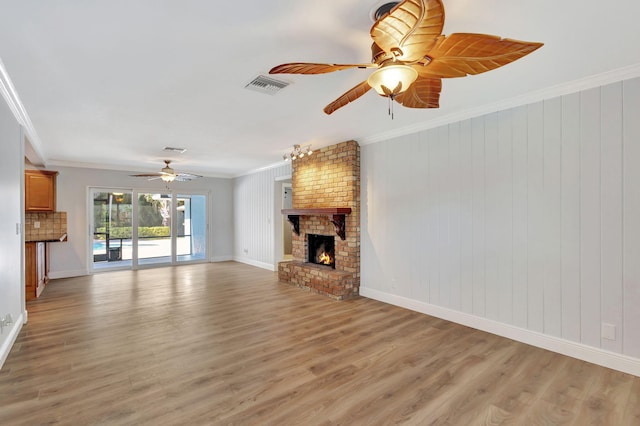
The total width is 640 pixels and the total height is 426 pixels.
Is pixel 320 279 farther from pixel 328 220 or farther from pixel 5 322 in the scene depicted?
pixel 5 322

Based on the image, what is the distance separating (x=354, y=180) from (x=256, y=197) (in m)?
3.73

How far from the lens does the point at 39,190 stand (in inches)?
248

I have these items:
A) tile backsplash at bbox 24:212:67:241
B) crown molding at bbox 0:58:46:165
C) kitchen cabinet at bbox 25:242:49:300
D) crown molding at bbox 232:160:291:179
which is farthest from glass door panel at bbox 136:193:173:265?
crown molding at bbox 0:58:46:165

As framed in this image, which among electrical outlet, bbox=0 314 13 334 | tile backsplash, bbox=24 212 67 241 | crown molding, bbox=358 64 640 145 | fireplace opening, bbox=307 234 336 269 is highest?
crown molding, bbox=358 64 640 145

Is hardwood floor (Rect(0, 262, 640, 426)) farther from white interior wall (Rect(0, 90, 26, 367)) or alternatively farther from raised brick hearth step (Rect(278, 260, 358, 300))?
raised brick hearth step (Rect(278, 260, 358, 300))

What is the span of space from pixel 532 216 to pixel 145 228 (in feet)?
26.2

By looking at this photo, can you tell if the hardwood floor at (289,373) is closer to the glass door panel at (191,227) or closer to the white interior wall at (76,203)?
the white interior wall at (76,203)

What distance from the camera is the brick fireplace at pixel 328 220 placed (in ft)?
16.6

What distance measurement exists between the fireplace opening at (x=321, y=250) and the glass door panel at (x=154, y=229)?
4.24 m

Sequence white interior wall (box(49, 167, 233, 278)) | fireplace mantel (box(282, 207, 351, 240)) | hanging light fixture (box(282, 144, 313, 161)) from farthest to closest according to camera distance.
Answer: white interior wall (box(49, 167, 233, 278))
hanging light fixture (box(282, 144, 313, 161))
fireplace mantel (box(282, 207, 351, 240))

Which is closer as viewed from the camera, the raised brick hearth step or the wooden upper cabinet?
the raised brick hearth step

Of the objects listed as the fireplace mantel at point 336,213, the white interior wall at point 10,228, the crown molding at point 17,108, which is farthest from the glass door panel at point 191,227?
the white interior wall at point 10,228

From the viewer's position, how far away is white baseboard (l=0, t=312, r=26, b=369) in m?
2.80

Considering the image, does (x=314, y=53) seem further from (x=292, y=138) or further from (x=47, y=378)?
(x=47, y=378)
